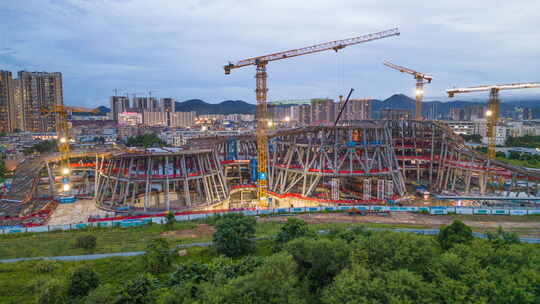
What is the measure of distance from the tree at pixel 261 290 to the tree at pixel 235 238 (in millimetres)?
10569

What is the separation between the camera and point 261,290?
16.9 metres

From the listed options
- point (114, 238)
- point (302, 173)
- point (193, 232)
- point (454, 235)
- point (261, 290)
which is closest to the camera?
point (261, 290)

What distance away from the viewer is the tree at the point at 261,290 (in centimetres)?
1648

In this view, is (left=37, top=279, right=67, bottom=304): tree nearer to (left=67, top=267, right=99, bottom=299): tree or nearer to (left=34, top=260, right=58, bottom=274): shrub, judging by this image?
(left=67, top=267, right=99, bottom=299): tree

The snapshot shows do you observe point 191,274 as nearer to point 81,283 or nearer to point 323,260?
point 81,283

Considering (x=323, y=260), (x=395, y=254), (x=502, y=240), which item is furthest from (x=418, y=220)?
(x=323, y=260)

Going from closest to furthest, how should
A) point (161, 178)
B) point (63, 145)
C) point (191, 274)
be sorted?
1. point (191, 274)
2. point (161, 178)
3. point (63, 145)

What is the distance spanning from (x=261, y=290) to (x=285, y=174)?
152 feet

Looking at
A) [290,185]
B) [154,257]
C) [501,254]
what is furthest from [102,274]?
[290,185]

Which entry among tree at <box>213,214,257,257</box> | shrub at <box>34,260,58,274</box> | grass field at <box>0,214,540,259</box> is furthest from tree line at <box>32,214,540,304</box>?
grass field at <box>0,214,540,259</box>

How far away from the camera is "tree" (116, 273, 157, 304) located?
20.2 m

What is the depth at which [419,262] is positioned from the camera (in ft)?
66.5

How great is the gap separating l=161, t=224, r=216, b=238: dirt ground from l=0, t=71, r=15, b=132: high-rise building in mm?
207984

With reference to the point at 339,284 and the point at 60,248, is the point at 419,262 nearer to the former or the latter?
the point at 339,284
